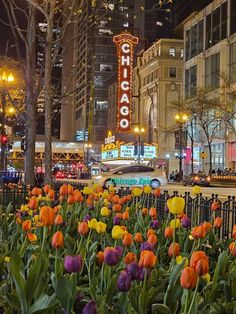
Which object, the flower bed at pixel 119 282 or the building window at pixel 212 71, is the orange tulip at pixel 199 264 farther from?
the building window at pixel 212 71

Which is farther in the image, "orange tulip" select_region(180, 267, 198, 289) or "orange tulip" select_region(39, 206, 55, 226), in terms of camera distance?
Result: "orange tulip" select_region(39, 206, 55, 226)

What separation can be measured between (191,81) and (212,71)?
7.22 metres

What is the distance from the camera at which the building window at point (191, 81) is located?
70769 mm

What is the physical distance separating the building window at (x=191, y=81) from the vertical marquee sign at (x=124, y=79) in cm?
938

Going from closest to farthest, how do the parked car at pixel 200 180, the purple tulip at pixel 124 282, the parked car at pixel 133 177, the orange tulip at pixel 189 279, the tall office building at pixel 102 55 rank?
the orange tulip at pixel 189 279, the purple tulip at pixel 124 282, the parked car at pixel 133 177, the parked car at pixel 200 180, the tall office building at pixel 102 55

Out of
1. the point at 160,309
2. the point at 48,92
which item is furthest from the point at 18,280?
the point at 48,92

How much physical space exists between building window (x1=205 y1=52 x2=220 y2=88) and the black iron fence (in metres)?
52.1

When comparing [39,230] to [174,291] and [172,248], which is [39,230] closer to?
[172,248]

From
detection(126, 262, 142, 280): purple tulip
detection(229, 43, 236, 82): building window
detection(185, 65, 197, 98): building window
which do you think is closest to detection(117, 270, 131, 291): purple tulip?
detection(126, 262, 142, 280): purple tulip

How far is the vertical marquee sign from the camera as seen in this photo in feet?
210

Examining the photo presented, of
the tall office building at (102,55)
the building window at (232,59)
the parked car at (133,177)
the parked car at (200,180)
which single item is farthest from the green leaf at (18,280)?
the tall office building at (102,55)

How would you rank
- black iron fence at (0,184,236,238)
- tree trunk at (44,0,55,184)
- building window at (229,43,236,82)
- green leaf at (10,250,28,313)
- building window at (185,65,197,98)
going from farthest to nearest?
building window at (185,65,197,98) → building window at (229,43,236,82) → tree trunk at (44,0,55,184) → black iron fence at (0,184,236,238) → green leaf at (10,250,28,313)

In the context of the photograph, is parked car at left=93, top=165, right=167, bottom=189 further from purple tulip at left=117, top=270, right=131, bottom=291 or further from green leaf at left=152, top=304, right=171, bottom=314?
purple tulip at left=117, top=270, right=131, bottom=291

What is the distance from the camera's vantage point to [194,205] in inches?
320
